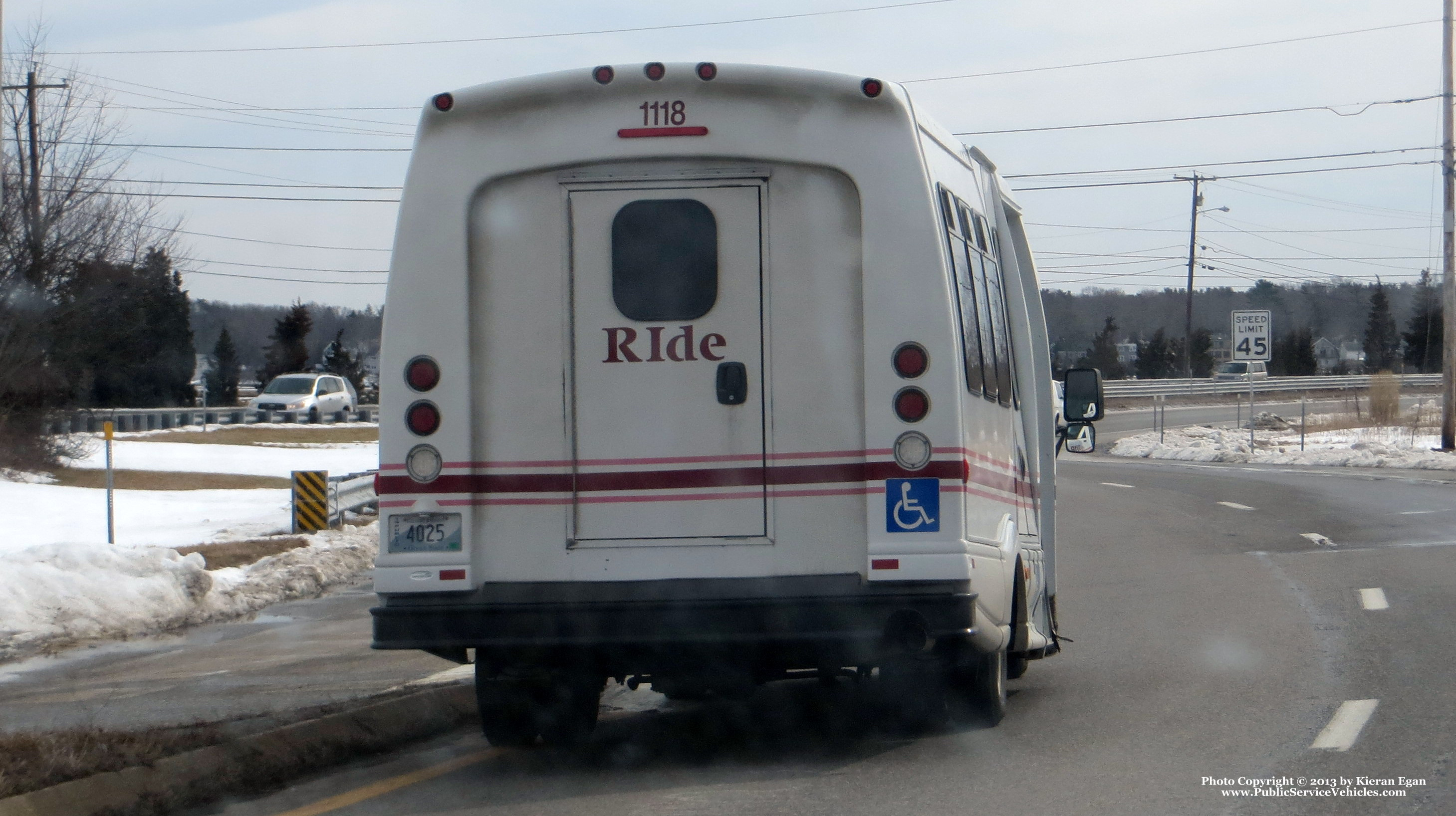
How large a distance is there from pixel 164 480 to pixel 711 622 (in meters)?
22.9

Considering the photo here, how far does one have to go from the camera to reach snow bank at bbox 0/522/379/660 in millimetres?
11680

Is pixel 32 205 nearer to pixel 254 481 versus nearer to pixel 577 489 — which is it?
pixel 254 481

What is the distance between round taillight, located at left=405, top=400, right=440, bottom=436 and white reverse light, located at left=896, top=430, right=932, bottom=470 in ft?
6.19

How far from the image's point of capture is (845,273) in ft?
20.4

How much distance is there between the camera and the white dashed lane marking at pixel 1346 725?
22.3 ft

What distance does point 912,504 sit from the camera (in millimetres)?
6070

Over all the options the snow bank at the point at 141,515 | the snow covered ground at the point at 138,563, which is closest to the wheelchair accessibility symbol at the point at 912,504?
the snow covered ground at the point at 138,563

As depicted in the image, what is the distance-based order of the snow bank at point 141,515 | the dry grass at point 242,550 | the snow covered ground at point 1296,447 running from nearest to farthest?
1. the dry grass at point 242,550
2. the snow bank at point 141,515
3. the snow covered ground at point 1296,447

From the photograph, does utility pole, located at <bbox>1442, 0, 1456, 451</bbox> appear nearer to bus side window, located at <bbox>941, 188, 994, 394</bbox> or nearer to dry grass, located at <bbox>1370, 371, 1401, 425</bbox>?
dry grass, located at <bbox>1370, 371, 1401, 425</bbox>

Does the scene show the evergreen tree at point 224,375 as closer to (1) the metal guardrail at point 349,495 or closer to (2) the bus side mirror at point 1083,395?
(1) the metal guardrail at point 349,495

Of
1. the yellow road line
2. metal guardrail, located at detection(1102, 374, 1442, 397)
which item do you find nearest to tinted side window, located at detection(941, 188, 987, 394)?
the yellow road line

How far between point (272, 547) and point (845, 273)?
12377 mm

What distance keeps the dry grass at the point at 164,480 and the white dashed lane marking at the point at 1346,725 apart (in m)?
20.0

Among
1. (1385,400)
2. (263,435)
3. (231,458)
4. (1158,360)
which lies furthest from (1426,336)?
(231,458)
